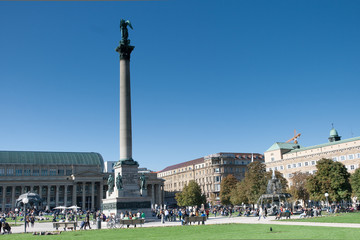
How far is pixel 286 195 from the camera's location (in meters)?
64.8

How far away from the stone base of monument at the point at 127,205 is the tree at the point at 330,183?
4223 centimetres

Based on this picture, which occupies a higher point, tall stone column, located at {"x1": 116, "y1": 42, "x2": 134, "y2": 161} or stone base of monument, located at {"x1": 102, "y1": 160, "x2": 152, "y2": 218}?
tall stone column, located at {"x1": 116, "y1": 42, "x2": 134, "y2": 161}

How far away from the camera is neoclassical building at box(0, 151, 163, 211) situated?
171 metres

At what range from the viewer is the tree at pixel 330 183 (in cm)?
8088

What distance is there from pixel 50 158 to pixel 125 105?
5504 inches

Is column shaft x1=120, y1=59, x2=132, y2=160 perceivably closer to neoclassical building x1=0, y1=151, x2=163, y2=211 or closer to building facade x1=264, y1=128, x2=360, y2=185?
building facade x1=264, y1=128, x2=360, y2=185

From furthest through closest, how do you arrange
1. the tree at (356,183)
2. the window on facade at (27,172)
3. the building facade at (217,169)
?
the window on facade at (27,172)
the building facade at (217,169)
the tree at (356,183)

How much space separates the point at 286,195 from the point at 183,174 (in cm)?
13135

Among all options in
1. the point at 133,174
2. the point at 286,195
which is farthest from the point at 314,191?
the point at 133,174

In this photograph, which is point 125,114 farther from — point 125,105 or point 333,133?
point 333,133

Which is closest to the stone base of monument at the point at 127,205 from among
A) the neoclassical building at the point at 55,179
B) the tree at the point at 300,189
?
the tree at the point at 300,189

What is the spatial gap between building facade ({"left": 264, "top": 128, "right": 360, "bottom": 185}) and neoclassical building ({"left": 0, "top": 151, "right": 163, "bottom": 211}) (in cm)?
6779

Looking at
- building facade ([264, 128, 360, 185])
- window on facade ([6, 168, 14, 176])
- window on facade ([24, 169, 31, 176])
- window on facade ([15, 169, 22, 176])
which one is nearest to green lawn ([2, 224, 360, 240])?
building facade ([264, 128, 360, 185])

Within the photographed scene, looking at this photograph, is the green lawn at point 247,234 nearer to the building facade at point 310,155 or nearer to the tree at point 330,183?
the tree at point 330,183
